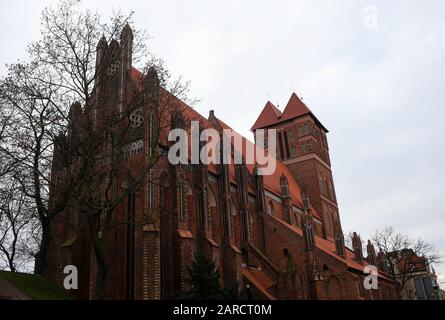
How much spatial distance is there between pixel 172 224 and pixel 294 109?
1224 inches

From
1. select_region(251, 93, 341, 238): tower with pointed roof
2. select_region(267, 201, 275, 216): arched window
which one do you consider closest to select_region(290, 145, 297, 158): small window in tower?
select_region(251, 93, 341, 238): tower with pointed roof

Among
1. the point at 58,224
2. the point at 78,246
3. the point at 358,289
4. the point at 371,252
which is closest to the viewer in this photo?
the point at 78,246

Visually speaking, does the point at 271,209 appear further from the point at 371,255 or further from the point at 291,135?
the point at 291,135

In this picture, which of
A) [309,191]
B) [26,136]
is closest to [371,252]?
[309,191]

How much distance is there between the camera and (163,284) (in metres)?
20.3

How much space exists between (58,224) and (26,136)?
8.63 m

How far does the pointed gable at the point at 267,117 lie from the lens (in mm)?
50381

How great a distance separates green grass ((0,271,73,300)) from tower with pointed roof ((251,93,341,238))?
95.3 ft

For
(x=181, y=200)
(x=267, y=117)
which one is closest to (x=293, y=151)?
(x=267, y=117)

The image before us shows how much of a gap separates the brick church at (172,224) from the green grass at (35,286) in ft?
3.87

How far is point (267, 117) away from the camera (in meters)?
51.1

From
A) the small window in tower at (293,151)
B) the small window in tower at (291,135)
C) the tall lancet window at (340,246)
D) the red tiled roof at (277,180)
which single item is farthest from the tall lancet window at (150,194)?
the small window in tower at (291,135)

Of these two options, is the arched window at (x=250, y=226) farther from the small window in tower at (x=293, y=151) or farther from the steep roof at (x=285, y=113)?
the steep roof at (x=285, y=113)
